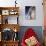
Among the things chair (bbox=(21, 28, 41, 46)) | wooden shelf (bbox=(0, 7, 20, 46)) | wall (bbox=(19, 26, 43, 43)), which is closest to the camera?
chair (bbox=(21, 28, 41, 46))

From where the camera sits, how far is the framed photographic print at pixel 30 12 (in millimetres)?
4777

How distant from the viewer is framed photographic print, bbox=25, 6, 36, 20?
4.78m

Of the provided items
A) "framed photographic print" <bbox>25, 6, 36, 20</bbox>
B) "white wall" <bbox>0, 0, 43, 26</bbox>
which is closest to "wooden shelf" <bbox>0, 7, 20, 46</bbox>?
"white wall" <bbox>0, 0, 43, 26</bbox>

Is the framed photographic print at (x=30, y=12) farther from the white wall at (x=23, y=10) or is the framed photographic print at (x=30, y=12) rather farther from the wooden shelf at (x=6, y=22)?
the wooden shelf at (x=6, y=22)

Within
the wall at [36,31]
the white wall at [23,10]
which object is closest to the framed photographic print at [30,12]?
the white wall at [23,10]

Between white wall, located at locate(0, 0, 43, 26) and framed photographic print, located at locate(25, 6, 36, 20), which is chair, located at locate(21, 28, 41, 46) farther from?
framed photographic print, located at locate(25, 6, 36, 20)

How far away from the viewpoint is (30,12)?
4.80 metres

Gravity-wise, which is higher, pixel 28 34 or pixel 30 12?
pixel 30 12

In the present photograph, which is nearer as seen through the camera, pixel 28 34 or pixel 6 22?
pixel 28 34

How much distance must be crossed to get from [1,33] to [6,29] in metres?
0.19

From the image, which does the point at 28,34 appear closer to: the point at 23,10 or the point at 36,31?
the point at 36,31

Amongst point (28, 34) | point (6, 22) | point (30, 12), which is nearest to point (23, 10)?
point (30, 12)

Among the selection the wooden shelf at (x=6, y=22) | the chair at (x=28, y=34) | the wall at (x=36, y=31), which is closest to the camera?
the chair at (x=28, y=34)

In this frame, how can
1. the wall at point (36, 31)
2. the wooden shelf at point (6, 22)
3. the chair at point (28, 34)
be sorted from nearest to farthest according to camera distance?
the chair at point (28, 34) < the wooden shelf at point (6, 22) < the wall at point (36, 31)
